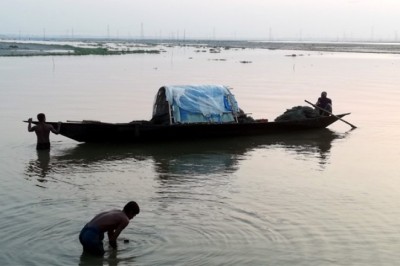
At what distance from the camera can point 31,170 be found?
12391mm

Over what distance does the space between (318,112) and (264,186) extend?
24.2ft

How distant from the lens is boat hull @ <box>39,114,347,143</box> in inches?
573

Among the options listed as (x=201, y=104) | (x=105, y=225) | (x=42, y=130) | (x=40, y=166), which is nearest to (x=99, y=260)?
(x=105, y=225)

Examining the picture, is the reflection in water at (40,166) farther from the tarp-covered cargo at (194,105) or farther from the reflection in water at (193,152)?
the tarp-covered cargo at (194,105)

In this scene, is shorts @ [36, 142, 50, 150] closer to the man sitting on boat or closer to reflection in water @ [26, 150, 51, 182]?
reflection in water @ [26, 150, 51, 182]

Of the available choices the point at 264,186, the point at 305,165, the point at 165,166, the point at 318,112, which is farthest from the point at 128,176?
the point at 318,112

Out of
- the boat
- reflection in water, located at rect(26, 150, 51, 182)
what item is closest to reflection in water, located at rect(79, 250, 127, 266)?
reflection in water, located at rect(26, 150, 51, 182)

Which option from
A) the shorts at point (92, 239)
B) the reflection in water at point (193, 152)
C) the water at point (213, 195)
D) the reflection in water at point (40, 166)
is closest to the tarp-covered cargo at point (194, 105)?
the reflection in water at point (193, 152)

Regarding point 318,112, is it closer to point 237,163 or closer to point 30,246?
point 237,163

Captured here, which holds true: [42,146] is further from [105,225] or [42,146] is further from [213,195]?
[105,225]

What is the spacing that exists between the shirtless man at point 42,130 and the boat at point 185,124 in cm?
43

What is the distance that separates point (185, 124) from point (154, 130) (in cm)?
88

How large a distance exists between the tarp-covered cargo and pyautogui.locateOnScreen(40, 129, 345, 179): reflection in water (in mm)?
672

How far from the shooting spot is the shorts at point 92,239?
7137mm
